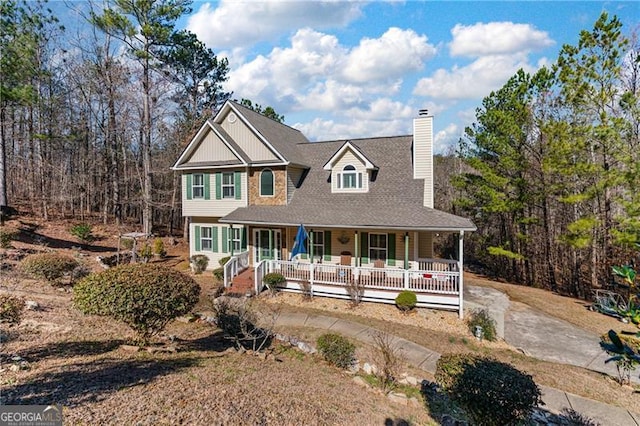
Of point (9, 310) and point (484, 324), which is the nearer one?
point (9, 310)

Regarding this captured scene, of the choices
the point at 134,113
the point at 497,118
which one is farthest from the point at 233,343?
the point at 134,113

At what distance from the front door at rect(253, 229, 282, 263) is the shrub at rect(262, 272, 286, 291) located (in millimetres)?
2302

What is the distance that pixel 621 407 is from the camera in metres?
7.07

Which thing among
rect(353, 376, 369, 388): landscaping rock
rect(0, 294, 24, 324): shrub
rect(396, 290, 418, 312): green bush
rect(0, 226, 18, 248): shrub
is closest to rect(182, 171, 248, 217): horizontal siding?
rect(0, 226, 18, 248): shrub

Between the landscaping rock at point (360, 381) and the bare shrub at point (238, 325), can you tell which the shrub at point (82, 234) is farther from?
the landscaping rock at point (360, 381)

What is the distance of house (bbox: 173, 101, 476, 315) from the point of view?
44.7 feet

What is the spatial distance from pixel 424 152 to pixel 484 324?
871cm

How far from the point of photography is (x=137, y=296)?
22.8ft

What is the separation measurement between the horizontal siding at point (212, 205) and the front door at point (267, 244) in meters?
2.10

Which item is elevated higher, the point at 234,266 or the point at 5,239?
the point at 5,239

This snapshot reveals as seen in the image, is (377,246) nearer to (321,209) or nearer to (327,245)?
(327,245)

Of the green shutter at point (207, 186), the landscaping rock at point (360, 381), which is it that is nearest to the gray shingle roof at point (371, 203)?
the green shutter at point (207, 186)

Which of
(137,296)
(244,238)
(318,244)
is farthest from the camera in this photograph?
(244,238)

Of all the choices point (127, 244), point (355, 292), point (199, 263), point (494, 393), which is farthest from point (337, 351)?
point (127, 244)
